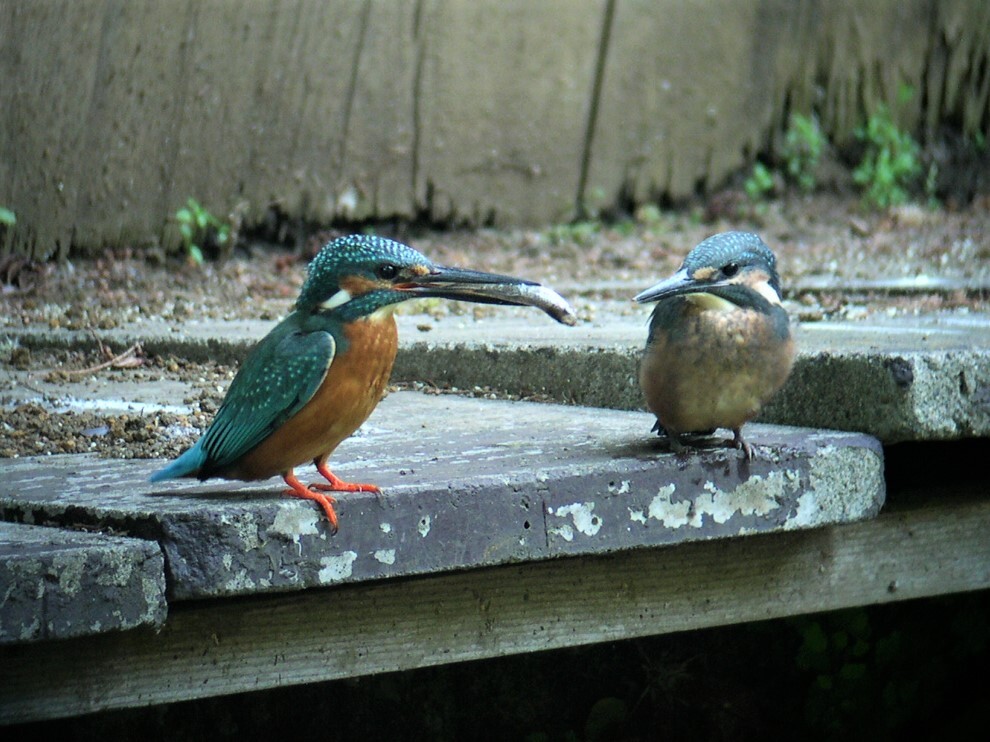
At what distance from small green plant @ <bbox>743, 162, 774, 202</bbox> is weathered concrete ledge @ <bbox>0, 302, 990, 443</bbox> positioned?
76.0 inches

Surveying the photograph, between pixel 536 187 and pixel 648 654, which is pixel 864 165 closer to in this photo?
pixel 536 187

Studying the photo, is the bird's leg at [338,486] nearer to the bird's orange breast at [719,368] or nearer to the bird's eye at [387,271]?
the bird's eye at [387,271]

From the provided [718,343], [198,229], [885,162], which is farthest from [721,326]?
[885,162]

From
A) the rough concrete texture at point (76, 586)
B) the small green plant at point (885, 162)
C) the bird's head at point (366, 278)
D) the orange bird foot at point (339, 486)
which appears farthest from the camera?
the small green plant at point (885, 162)

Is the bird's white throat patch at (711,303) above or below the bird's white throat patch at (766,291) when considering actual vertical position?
below

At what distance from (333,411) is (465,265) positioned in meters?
3.07

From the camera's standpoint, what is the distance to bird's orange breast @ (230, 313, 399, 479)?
2.27 m

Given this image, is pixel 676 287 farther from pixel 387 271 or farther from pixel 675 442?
pixel 387 271

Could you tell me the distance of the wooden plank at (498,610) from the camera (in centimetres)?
218

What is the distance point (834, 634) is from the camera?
3857 mm

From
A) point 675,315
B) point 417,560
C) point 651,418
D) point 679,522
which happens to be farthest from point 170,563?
point 651,418

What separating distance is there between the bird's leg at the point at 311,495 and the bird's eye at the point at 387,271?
361 millimetres

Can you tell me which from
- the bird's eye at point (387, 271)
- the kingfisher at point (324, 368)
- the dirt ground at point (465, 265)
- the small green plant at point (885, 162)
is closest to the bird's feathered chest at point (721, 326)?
the kingfisher at point (324, 368)

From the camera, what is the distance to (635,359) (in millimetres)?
3295
